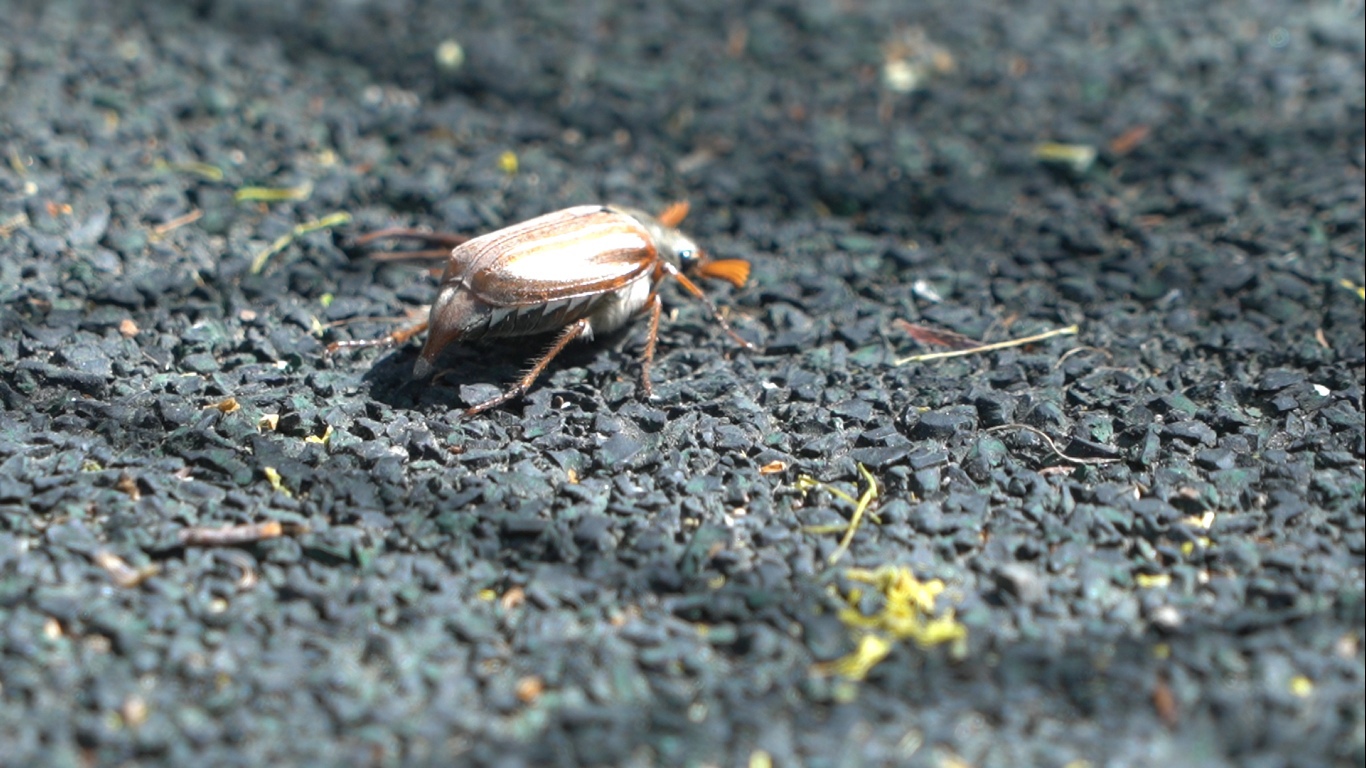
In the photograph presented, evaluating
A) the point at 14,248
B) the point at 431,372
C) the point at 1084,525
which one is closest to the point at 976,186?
the point at 1084,525

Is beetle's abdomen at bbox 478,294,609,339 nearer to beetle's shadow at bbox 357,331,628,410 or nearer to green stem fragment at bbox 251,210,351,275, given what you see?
beetle's shadow at bbox 357,331,628,410

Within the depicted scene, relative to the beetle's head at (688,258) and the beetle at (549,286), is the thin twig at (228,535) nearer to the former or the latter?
the beetle at (549,286)

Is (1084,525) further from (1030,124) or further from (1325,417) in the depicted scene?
(1030,124)

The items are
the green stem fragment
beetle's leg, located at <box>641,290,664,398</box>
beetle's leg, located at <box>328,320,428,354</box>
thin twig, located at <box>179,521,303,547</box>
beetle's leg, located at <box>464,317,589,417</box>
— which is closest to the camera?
thin twig, located at <box>179,521,303,547</box>

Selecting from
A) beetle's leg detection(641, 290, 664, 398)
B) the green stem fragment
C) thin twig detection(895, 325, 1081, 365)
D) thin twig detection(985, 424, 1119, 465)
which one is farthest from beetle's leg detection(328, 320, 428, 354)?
thin twig detection(985, 424, 1119, 465)

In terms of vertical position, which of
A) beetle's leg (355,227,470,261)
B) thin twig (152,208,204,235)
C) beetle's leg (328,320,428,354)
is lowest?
beetle's leg (328,320,428,354)

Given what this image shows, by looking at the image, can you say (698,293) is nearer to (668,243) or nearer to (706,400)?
(668,243)

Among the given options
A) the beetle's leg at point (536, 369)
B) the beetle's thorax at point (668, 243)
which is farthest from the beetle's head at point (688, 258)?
the beetle's leg at point (536, 369)
